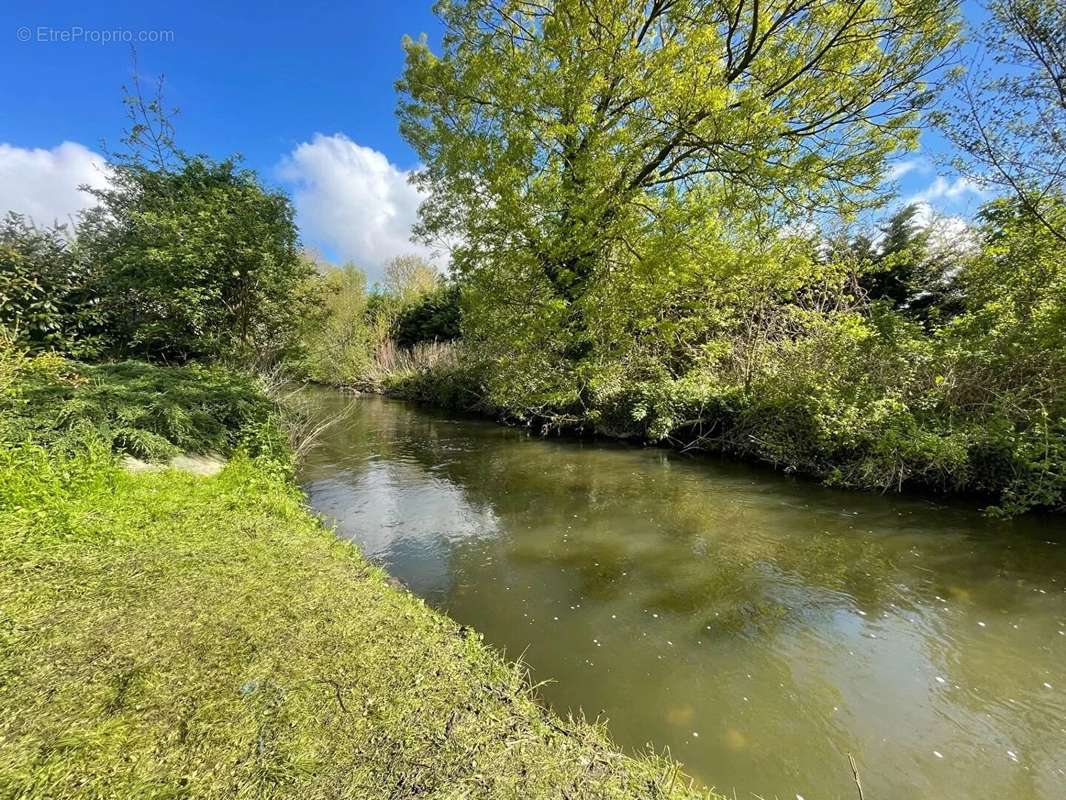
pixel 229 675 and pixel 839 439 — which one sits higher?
pixel 839 439

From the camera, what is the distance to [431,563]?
518cm

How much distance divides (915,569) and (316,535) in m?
6.25

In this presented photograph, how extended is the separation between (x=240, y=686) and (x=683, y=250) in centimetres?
892

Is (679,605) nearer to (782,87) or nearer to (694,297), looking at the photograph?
(694,297)

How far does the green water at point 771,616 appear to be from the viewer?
2666 millimetres

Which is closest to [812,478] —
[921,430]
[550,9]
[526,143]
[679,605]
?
[921,430]

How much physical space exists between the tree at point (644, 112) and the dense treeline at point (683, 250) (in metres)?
0.05

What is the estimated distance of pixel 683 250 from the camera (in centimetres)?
863

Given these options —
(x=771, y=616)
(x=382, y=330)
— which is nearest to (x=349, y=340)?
(x=382, y=330)

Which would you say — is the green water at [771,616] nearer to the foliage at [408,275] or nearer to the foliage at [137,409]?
the foliage at [137,409]

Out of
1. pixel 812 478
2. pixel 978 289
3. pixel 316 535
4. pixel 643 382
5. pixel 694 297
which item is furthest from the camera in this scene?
pixel 643 382

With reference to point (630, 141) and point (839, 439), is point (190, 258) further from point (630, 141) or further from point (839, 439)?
point (839, 439)

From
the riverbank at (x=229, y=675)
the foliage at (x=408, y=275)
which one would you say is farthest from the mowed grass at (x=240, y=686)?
the foliage at (x=408, y=275)

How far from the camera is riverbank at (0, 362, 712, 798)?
1649mm
